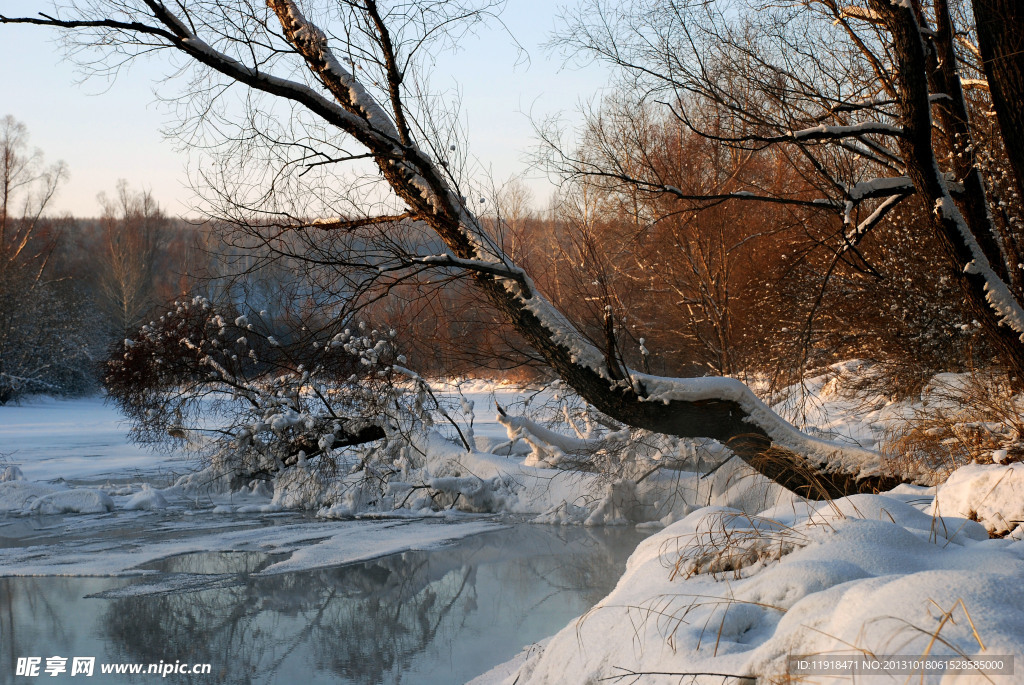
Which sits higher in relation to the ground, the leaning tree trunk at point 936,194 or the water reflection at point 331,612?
the leaning tree trunk at point 936,194

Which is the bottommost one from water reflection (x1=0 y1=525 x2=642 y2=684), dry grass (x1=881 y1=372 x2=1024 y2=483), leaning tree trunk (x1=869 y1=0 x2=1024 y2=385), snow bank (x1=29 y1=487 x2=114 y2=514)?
water reflection (x1=0 y1=525 x2=642 y2=684)

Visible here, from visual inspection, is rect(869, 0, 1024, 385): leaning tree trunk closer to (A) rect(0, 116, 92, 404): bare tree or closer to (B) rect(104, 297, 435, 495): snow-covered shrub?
(B) rect(104, 297, 435, 495): snow-covered shrub

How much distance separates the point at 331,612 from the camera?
226 inches

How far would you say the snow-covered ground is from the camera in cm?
192

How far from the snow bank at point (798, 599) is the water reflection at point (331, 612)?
1510 mm

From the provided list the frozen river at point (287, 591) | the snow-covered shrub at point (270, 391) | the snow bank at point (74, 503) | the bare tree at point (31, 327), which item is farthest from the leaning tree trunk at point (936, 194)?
the bare tree at point (31, 327)

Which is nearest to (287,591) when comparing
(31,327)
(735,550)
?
(735,550)

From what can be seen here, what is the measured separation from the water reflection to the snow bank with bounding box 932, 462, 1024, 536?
2.68 metres

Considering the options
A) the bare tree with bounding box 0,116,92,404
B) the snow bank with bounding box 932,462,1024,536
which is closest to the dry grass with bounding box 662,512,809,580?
the snow bank with bounding box 932,462,1024,536

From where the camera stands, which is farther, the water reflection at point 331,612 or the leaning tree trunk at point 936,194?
the water reflection at point 331,612

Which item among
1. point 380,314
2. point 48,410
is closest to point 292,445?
point 380,314

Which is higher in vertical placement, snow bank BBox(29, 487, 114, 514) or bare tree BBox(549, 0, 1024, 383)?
bare tree BBox(549, 0, 1024, 383)

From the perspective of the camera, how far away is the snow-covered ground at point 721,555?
192 centimetres

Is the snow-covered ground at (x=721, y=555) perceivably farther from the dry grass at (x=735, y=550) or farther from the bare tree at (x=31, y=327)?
the bare tree at (x=31, y=327)
